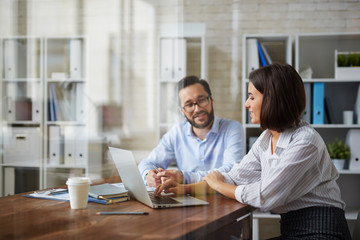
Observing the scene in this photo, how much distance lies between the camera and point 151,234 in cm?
84

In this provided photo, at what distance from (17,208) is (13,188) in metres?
1.07

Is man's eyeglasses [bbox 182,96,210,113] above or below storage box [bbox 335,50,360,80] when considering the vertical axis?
below

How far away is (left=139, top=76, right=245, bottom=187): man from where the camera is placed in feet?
5.24

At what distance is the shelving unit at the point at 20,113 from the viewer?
6.40 feet

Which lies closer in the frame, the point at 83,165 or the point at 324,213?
the point at 324,213

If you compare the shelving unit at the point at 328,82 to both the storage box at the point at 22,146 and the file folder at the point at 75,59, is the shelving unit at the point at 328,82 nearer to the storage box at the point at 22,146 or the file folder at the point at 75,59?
the file folder at the point at 75,59

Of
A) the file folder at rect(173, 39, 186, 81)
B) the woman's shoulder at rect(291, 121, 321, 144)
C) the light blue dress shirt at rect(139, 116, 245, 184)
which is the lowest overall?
the light blue dress shirt at rect(139, 116, 245, 184)

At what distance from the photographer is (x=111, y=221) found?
3.10ft

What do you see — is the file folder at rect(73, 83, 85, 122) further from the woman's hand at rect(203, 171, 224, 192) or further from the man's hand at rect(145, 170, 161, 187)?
the woman's hand at rect(203, 171, 224, 192)

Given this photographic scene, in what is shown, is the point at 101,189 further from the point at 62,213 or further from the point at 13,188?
the point at 13,188

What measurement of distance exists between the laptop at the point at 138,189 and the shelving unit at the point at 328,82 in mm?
1423

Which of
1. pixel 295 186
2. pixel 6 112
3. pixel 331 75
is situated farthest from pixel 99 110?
pixel 331 75

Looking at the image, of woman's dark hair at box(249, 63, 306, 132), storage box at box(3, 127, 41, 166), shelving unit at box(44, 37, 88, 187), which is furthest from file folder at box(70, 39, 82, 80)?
woman's dark hair at box(249, 63, 306, 132)

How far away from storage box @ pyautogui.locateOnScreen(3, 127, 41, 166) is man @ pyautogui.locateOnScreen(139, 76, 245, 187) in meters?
0.74
